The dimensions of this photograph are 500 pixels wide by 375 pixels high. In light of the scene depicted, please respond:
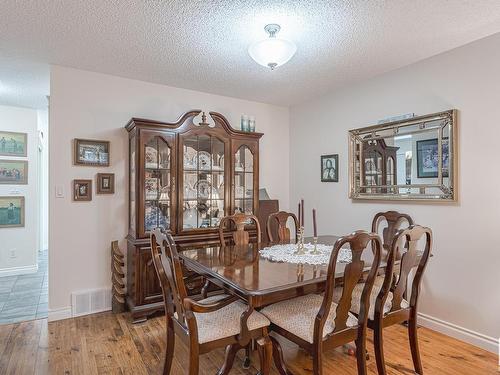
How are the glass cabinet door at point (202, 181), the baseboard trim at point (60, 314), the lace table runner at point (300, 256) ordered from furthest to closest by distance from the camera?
1. the glass cabinet door at point (202, 181)
2. the baseboard trim at point (60, 314)
3. the lace table runner at point (300, 256)

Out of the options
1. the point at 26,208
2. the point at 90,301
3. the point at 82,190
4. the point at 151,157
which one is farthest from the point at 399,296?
the point at 26,208

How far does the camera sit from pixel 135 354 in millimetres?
2322

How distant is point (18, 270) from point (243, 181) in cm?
360

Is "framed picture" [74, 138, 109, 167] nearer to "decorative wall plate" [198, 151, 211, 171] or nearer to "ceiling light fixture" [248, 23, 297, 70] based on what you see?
"decorative wall plate" [198, 151, 211, 171]

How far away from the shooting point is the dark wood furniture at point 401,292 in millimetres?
1812

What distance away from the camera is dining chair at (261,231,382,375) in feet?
5.18

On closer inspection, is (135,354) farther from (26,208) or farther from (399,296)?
(26,208)

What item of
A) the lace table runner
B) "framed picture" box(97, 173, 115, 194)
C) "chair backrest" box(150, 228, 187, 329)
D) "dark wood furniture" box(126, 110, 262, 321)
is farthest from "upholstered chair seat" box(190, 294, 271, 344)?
"framed picture" box(97, 173, 115, 194)

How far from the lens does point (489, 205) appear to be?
2418mm

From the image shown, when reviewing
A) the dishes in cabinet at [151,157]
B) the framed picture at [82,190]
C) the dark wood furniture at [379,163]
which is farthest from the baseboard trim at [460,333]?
the framed picture at [82,190]

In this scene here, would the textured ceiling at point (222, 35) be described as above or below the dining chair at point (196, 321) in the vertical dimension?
above

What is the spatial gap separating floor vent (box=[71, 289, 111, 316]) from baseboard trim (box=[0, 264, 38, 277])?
2.14 meters

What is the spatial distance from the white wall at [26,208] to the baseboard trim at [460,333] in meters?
5.14

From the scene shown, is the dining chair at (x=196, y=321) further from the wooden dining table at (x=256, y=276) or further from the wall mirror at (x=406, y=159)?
the wall mirror at (x=406, y=159)
